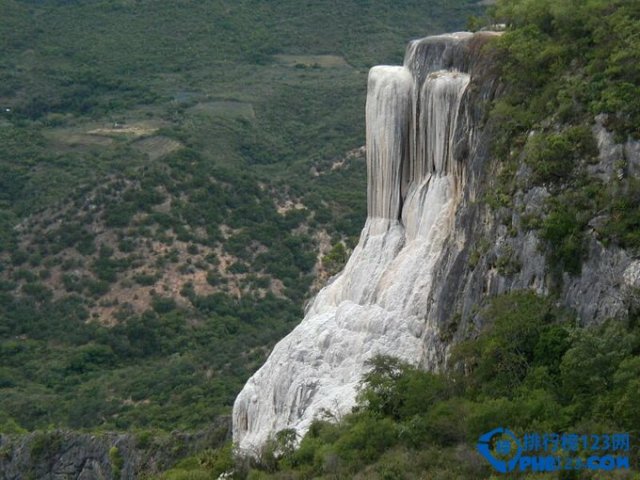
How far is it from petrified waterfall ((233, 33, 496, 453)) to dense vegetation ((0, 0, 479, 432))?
478 inches

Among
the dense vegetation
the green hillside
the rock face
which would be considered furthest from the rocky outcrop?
the green hillside

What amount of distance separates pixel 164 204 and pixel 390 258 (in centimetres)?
4658

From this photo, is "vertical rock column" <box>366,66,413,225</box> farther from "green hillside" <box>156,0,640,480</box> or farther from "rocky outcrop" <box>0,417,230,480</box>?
"rocky outcrop" <box>0,417,230,480</box>

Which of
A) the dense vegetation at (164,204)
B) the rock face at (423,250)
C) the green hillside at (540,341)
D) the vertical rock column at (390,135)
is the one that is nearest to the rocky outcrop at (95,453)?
the dense vegetation at (164,204)

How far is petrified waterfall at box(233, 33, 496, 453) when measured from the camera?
104 ft

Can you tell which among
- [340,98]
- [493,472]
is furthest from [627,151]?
[340,98]

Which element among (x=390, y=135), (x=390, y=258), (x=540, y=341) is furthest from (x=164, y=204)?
(x=540, y=341)

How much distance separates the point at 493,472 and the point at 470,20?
13.7 m

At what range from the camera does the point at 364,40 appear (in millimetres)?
124125

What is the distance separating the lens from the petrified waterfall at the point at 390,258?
31547mm

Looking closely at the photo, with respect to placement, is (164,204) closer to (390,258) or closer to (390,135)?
(390,135)

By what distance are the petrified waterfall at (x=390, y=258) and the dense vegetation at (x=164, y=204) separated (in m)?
12.1

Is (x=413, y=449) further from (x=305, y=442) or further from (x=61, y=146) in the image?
(x=61, y=146)

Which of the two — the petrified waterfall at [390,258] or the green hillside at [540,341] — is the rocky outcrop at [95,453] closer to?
the petrified waterfall at [390,258]
